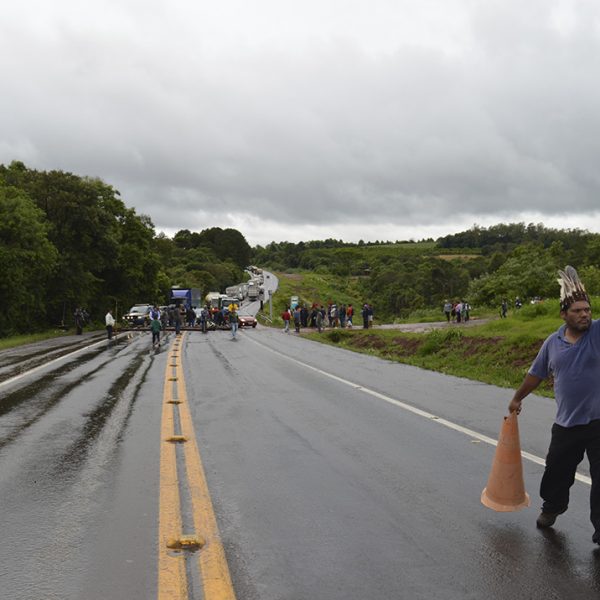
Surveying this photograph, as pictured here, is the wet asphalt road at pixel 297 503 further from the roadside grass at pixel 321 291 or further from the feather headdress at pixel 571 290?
the roadside grass at pixel 321 291

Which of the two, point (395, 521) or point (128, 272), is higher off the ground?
point (128, 272)

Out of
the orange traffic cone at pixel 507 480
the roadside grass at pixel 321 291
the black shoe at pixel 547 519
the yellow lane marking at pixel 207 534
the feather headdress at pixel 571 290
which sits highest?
the roadside grass at pixel 321 291

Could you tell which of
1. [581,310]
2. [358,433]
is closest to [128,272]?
[358,433]

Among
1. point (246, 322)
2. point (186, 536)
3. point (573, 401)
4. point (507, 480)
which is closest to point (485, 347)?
point (507, 480)

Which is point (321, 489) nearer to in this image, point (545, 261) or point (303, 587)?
point (303, 587)

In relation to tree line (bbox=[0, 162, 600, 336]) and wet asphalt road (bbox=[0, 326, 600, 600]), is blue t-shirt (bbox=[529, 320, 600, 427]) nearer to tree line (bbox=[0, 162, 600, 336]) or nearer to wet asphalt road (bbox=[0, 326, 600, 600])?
wet asphalt road (bbox=[0, 326, 600, 600])

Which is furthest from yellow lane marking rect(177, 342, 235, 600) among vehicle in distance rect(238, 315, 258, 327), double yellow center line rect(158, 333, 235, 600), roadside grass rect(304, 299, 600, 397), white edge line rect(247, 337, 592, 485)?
vehicle in distance rect(238, 315, 258, 327)

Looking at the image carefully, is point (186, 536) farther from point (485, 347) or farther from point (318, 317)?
point (318, 317)

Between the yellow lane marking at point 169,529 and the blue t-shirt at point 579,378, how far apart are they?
9.22ft

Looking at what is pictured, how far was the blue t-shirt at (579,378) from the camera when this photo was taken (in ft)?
14.9

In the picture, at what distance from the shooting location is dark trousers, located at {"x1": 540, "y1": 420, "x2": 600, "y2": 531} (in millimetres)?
4496

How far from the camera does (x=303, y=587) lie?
3.72 metres

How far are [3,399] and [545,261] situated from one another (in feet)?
208

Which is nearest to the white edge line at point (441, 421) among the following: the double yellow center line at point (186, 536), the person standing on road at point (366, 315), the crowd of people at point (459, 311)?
the double yellow center line at point (186, 536)
